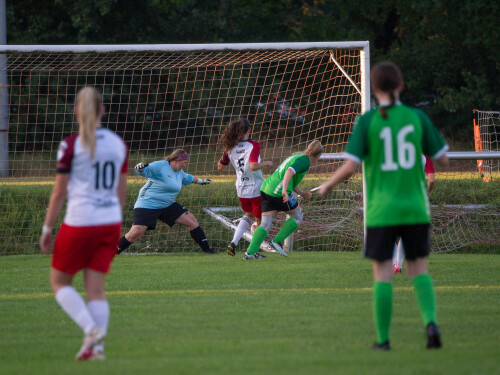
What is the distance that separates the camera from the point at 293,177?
1059 cm

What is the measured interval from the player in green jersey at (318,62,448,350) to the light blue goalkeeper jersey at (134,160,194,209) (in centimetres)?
692

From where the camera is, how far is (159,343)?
5.22 m

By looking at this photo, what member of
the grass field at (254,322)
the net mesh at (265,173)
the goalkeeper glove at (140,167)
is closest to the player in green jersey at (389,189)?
the grass field at (254,322)

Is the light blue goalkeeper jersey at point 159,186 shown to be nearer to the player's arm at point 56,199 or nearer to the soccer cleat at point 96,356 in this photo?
the player's arm at point 56,199

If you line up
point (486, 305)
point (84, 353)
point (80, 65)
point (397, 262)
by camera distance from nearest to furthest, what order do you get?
point (84, 353) < point (486, 305) < point (397, 262) < point (80, 65)

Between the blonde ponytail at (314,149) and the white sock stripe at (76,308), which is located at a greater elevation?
the blonde ponytail at (314,149)

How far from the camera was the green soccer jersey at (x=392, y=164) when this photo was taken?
4762 millimetres

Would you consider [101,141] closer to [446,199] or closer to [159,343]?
[159,343]

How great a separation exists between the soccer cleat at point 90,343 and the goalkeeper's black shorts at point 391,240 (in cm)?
169

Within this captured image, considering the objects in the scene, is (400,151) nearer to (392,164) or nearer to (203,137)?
(392,164)

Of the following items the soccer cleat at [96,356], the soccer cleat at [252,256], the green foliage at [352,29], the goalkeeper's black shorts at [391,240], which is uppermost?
the green foliage at [352,29]

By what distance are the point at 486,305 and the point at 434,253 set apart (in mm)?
6110

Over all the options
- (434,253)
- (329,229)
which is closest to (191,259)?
(329,229)

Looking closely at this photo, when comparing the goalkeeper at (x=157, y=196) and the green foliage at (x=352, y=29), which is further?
the green foliage at (x=352, y=29)
